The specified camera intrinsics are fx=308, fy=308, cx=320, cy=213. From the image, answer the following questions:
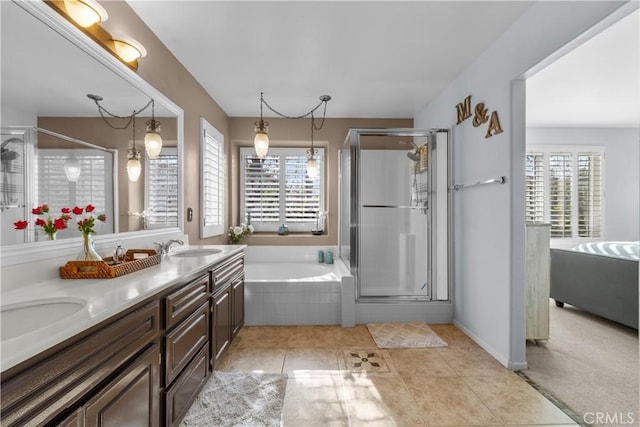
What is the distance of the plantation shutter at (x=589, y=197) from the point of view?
4898mm

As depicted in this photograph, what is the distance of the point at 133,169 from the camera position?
202 centimetres

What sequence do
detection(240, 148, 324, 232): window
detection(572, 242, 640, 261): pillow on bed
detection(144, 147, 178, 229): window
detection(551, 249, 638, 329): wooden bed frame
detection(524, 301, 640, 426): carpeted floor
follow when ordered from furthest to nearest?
detection(240, 148, 324, 232): window
detection(572, 242, 640, 261): pillow on bed
detection(551, 249, 638, 329): wooden bed frame
detection(144, 147, 178, 229): window
detection(524, 301, 640, 426): carpeted floor

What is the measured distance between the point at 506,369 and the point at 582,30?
7.43 ft

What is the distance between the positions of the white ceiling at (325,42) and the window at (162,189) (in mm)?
913

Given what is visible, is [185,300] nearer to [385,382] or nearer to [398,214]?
[385,382]

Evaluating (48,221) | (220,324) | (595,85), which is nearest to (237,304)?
(220,324)

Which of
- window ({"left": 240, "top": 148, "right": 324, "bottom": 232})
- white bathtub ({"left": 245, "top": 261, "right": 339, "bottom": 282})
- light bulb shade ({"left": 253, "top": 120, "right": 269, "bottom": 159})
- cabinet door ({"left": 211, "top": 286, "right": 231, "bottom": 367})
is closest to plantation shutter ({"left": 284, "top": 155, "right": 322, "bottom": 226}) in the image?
window ({"left": 240, "top": 148, "right": 324, "bottom": 232})

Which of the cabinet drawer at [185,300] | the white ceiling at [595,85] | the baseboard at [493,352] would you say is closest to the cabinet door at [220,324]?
the cabinet drawer at [185,300]

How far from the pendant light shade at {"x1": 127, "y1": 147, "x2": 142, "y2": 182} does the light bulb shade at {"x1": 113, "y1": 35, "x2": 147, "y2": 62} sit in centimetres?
55

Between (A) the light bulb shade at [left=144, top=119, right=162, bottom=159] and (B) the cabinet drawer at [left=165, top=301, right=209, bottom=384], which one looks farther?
(A) the light bulb shade at [left=144, top=119, right=162, bottom=159]

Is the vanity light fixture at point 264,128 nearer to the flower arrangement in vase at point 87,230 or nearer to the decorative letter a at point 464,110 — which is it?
the decorative letter a at point 464,110

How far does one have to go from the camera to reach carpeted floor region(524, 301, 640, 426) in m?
1.86

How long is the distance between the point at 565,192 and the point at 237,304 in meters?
5.24

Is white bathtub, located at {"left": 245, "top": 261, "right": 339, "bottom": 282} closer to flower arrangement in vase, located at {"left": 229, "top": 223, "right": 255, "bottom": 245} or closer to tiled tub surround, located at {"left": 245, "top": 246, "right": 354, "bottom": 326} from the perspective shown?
flower arrangement in vase, located at {"left": 229, "top": 223, "right": 255, "bottom": 245}
